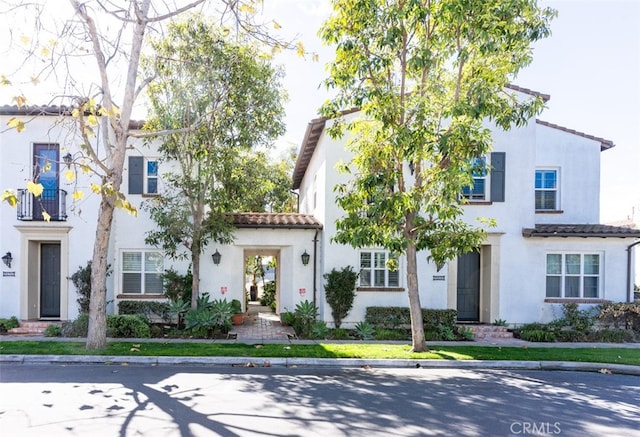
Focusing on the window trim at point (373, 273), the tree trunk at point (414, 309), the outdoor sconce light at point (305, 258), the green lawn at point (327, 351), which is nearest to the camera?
the green lawn at point (327, 351)

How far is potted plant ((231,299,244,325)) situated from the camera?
13.9m

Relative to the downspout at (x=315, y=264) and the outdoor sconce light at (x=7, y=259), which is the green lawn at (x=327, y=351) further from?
the outdoor sconce light at (x=7, y=259)

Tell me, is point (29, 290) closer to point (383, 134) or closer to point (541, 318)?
point (383, 134)

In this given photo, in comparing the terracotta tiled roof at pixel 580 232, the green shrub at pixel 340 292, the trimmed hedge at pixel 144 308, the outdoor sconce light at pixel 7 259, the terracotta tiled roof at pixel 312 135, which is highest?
the terracotta tiled roof at pixel 312 135

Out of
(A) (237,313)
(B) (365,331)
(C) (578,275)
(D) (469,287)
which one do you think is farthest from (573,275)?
(A) (237,313)

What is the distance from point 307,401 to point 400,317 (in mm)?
Answer: 6991

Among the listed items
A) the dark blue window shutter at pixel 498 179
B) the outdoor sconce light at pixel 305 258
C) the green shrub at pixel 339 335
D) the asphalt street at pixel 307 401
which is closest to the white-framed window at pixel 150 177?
the outdoor sconce light at pixel 305 258

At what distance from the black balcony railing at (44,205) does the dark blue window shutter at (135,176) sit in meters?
1.99

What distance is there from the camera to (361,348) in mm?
10477

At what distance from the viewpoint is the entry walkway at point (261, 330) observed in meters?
12.1

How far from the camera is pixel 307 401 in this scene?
6.56 meters

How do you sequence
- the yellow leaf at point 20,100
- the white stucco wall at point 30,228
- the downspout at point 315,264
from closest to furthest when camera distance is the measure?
the yellow leaf at point 20,100
the white stucco wall at point 30,228
the downspout at point 315,264

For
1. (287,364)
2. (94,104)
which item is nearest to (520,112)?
(287,364)

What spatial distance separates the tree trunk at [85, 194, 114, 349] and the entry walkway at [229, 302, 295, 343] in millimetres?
3706
